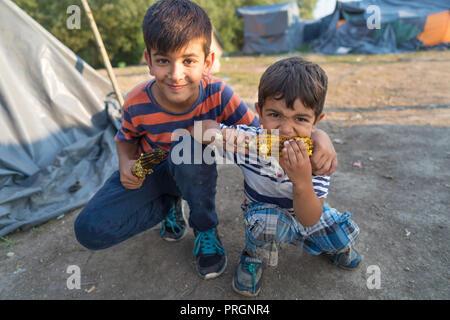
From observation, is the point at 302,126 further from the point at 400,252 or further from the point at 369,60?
the point at 369,60

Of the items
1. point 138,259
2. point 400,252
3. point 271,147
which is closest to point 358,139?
point 400,252

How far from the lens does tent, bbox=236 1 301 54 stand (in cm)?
1445

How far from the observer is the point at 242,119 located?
1858mm

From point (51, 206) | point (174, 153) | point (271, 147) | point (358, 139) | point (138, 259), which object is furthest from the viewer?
point (358, 139)

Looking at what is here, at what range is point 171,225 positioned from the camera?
2113mm

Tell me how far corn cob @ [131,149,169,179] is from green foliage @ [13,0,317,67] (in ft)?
42.4

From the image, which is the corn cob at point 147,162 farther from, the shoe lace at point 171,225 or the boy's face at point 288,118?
the boy's face at point 288,118

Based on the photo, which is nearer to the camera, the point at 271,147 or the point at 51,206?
the point at 271,147

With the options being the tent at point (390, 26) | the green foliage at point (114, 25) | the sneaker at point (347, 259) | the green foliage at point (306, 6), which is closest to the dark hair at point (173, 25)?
the sneaker at point (347, 259)

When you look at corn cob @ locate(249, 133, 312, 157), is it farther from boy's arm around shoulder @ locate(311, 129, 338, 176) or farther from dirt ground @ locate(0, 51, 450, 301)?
dirt ground @ locate(0, 51, 450, 301)

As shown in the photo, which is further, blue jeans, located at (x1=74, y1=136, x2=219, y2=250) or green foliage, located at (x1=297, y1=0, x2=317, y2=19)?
green foliage, located at (x1=297, y1=0, x2=317, y2=19)

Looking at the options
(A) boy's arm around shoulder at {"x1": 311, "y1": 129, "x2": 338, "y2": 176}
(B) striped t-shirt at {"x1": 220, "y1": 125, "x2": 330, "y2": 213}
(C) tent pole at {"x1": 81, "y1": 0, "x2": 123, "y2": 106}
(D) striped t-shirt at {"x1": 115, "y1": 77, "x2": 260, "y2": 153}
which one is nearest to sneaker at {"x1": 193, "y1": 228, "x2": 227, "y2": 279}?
(B) striped t-shirt at {"x1": 220, "y1": 125, "x2": 330, "y2": 213}

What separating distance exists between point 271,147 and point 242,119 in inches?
19.3

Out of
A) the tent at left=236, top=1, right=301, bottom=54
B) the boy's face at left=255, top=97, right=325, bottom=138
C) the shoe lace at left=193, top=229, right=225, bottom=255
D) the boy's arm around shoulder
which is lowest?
the tent at left=236, top=1, right=301, bottom=54
